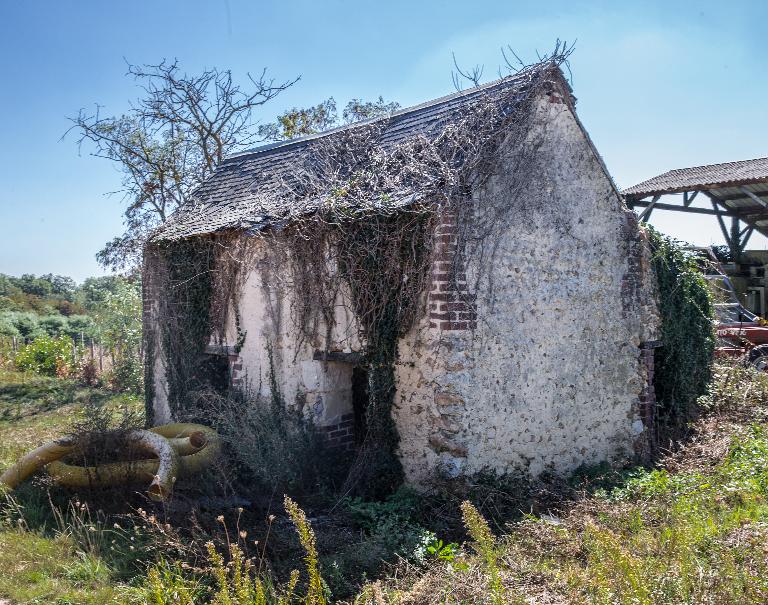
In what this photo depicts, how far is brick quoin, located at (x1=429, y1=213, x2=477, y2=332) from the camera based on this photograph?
6449 mm

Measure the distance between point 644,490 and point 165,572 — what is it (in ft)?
15.1

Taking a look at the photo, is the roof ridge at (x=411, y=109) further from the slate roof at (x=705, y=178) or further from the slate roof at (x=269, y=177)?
the slate roof at (x=705, y=178)

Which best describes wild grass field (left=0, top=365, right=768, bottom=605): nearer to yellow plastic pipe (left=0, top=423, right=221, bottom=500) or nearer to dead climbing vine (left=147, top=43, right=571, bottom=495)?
yellow plastic pipe (left=0, top=423, right=221, bottom=500)

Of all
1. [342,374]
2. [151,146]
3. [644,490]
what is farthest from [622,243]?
[151,146]

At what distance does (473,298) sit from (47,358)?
1501 centimetres

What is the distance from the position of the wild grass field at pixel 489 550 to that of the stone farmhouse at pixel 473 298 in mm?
644

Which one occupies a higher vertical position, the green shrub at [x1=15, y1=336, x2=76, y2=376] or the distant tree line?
the distant tree line

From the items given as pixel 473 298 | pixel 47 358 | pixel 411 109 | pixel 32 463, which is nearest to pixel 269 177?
pixel 411 109

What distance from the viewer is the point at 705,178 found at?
19.5 meters

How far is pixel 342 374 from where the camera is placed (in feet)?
25.9

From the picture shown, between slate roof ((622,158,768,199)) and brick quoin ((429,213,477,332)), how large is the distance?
14.4 m

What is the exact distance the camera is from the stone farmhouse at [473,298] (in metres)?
6.56

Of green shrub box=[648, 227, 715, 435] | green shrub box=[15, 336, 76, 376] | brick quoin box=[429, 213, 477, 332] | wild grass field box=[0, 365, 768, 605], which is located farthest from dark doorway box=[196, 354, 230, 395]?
green shrub box=[15, 336, 76, 376]

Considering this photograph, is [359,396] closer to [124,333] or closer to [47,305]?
[124,333]
